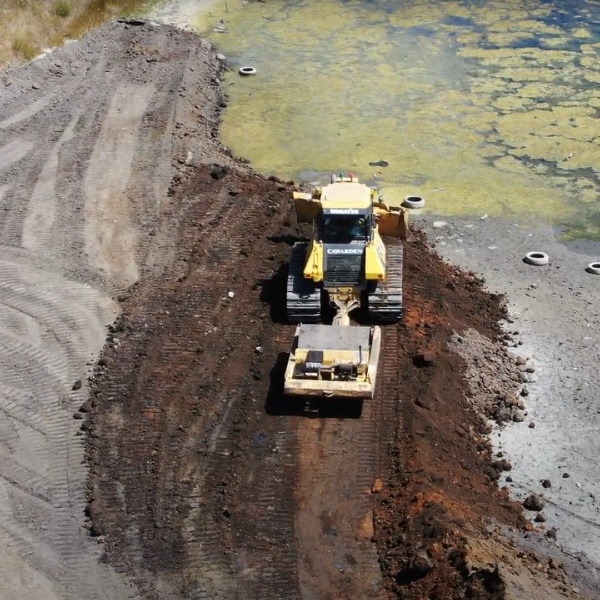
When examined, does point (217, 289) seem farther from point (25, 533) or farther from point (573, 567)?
point (573, 567)

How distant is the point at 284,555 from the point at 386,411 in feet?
11.7

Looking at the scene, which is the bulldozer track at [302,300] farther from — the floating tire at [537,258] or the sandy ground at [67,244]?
the floating tire at [537,258]

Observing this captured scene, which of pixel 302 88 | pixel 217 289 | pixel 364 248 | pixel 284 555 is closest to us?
→ pixel 284 555

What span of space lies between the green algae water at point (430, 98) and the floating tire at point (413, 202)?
0.40 meters

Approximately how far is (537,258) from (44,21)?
71.4 feet

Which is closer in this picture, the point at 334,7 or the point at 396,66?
the point at 396,66

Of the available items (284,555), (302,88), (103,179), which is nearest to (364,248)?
(284,555)

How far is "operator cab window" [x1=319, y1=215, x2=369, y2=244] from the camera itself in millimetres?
16609

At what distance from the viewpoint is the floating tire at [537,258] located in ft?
67.9

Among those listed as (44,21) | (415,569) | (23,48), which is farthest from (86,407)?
(44,21)

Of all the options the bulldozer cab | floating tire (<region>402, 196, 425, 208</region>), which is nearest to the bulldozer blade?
the bulldozer cab

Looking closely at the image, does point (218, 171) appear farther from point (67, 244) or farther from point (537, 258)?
point (537, 258)

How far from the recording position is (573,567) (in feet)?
43.0

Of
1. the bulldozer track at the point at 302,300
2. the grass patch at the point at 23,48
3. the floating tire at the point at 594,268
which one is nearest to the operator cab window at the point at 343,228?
the bulldozer track at the point at 302,300
